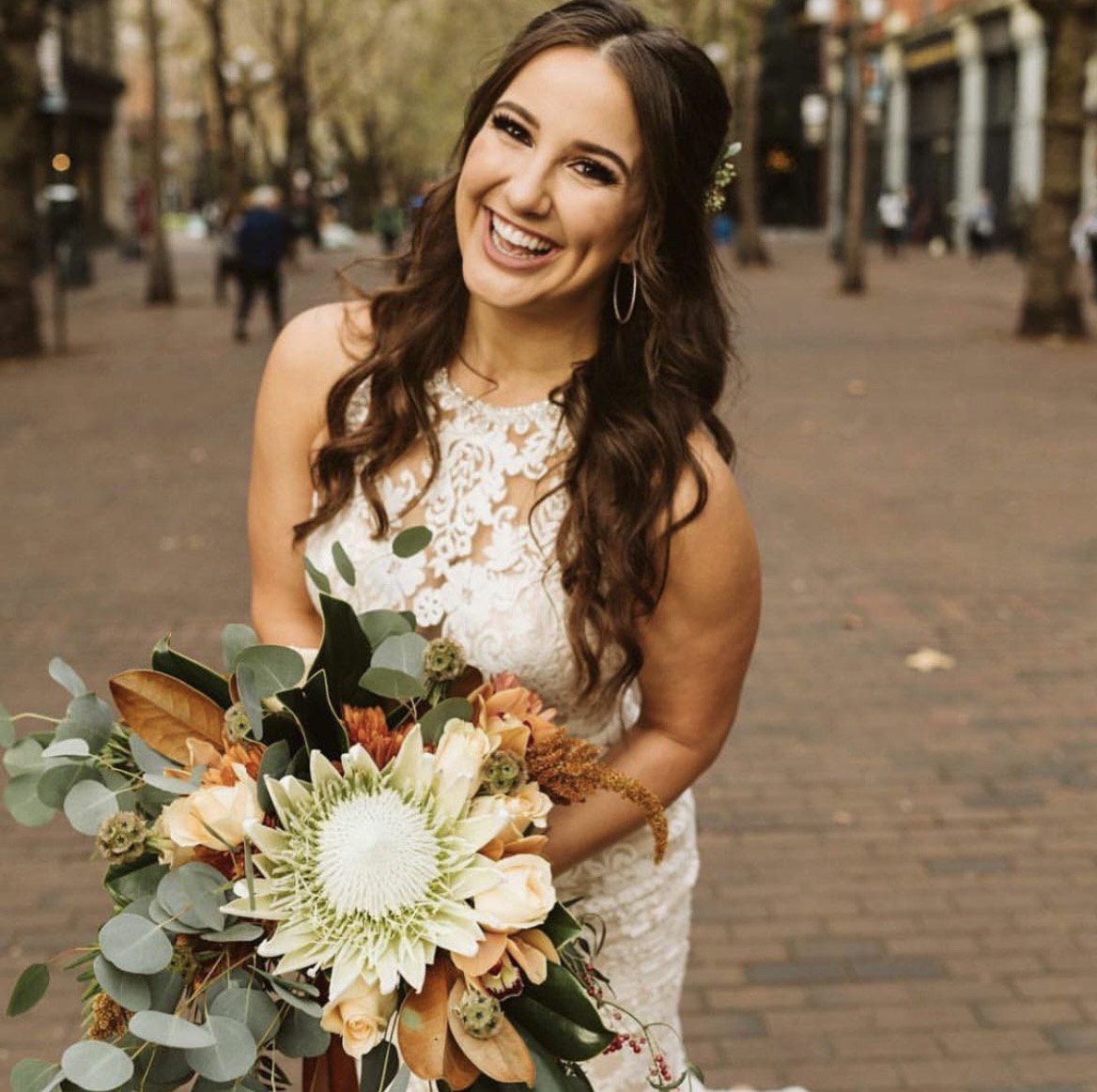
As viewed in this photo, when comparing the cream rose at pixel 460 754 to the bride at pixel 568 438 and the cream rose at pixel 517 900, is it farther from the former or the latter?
the bride at pixel 568 438

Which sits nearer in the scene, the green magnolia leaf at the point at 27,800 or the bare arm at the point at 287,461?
A: the green magnolia leaf at the point at 27,800

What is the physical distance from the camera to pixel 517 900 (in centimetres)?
170

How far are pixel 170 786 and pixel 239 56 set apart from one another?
1649 inches

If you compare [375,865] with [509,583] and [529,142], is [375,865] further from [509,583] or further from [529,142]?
[529,142]

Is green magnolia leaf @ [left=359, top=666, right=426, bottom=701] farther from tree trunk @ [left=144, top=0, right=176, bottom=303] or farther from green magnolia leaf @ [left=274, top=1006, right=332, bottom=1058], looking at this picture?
tree trunk @ [left=144, top=0, right=176, bottom=303]

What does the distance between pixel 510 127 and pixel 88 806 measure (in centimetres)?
107

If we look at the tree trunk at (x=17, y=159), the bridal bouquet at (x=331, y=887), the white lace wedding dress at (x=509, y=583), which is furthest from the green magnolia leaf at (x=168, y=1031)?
the tree trunk at (x=17, y=159)

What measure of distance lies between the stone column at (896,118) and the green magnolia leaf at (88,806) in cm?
5303

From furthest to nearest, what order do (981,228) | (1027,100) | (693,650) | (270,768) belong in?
(1027,100)
(981,228)
(693,650)
(270,768)

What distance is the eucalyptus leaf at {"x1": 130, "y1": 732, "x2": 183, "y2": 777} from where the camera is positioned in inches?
71.9

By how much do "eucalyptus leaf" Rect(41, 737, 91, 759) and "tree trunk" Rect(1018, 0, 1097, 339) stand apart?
18.4 m

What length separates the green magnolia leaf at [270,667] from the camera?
5.66 feet

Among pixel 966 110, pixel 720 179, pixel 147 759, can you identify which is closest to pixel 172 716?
pixel 147 759

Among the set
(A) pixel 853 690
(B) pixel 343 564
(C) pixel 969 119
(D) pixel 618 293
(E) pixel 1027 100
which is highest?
(E) pixel 1027 100
